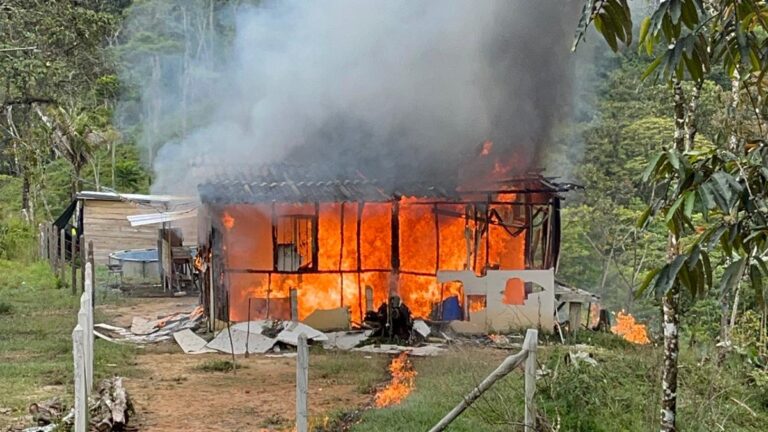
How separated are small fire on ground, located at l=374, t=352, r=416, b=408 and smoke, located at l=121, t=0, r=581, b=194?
4754mm

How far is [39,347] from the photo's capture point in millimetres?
Result: 12648

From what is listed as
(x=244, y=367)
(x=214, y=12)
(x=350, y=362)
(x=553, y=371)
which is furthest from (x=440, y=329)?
(x=214, y=12)

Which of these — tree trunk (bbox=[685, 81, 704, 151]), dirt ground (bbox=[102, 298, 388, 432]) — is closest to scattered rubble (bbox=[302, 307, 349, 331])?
dirt ground (bbox=[102, 298, 388, 432])

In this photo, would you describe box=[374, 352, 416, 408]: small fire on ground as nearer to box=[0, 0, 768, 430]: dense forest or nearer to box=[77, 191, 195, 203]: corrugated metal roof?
box=[0, 0, 768, 430]: dense forest

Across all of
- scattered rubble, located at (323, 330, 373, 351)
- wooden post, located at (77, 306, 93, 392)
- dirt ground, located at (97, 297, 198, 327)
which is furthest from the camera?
dirt ground, located at (97, 297, 198, 327)

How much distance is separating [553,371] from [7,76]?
39.6 feet

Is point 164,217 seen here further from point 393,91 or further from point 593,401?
point 593,401

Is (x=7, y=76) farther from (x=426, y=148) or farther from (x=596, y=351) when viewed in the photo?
(x=596, y=351)

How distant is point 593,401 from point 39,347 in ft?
31.2

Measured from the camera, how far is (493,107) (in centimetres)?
1788

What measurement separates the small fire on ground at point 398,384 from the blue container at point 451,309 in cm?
257

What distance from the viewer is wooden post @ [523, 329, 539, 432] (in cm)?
565

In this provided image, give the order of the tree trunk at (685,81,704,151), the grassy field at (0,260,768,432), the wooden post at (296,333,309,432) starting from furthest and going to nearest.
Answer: the grassy field at (0,260,768,432) → the tree trunk at (685,81,704,151) → the wooden post at (296,333,309,432)

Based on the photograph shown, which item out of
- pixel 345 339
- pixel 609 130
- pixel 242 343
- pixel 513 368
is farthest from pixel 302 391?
pixel 609 130
